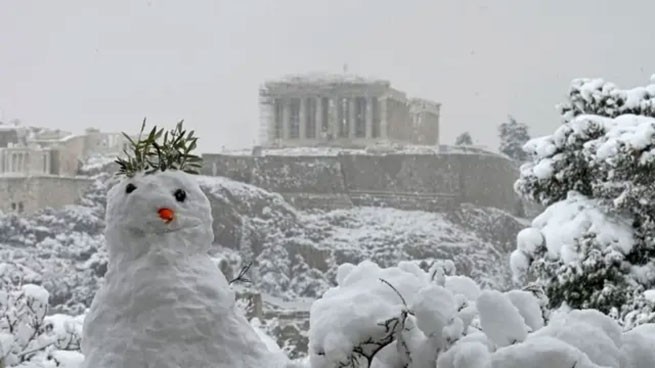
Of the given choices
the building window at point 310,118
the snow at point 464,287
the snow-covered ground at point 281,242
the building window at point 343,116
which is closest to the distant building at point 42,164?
the snow-covered ground at point 281,242

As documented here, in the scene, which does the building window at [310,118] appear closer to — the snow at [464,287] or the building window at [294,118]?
the building window at [294,118]

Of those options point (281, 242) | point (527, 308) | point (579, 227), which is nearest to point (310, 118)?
point (281, 242)

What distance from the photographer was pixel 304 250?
33.3ft

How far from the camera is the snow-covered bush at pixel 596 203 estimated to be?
295 centimetres

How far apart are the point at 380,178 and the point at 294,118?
4.96 feet

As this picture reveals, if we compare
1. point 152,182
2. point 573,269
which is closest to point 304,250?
point 573,269

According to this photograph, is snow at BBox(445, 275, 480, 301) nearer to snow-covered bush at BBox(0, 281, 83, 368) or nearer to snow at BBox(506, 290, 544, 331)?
snow at BBox(506, 290, 544, 331)

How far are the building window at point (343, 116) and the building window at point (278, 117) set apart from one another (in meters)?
0.80

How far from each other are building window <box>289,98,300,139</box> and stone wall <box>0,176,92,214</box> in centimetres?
379

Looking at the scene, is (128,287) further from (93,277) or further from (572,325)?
(93,277)

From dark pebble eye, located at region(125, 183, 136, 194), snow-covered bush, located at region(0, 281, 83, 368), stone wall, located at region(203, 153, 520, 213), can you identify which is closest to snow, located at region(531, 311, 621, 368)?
dark pebble eye, located at region(125, 183, 136, 194)

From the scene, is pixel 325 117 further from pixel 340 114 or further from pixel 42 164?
pixel 42 164

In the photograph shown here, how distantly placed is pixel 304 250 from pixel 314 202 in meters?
1.83

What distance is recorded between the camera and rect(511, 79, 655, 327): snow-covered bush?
2.95 metres
